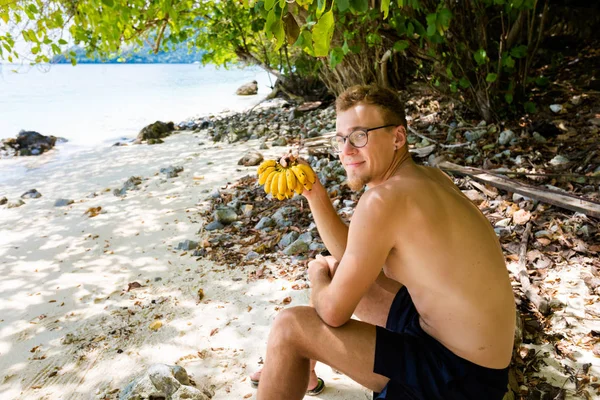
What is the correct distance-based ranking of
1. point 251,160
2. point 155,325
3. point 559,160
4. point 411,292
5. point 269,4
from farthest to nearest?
point 251,160 → point 559,160 → point 155,325 → point 411,292 → point 269,4

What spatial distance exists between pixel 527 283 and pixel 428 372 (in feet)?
5.35

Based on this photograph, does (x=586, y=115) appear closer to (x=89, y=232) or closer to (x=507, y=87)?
(x=507, y=87)

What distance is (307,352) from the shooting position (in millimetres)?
1975

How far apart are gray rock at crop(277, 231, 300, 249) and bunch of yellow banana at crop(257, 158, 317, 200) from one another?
1.84m

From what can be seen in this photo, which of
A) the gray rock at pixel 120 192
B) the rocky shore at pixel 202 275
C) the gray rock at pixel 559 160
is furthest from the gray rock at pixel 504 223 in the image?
the gray rock at pixel 120 192

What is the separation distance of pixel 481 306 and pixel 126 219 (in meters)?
4.81

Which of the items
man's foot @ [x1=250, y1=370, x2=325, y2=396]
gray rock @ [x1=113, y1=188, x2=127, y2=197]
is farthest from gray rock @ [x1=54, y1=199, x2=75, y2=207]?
man's foot @ [x1=250, y1=370, x2=325, y2=396]

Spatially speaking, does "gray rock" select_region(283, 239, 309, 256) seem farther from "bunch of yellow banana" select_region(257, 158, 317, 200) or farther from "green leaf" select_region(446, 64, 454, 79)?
"green leaf" select_region(446, 64, 454, 79)

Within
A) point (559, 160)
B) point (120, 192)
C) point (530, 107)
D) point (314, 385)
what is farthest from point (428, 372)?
point (120, 192)

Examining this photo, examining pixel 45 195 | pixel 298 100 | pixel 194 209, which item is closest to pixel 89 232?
pixel 194 209

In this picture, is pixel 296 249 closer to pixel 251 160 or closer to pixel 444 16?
pixel 444 16

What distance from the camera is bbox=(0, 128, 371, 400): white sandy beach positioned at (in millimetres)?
2795

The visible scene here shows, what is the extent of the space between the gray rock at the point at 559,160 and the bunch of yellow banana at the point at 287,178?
136 inches

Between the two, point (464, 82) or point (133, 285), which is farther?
point (464, 82)
